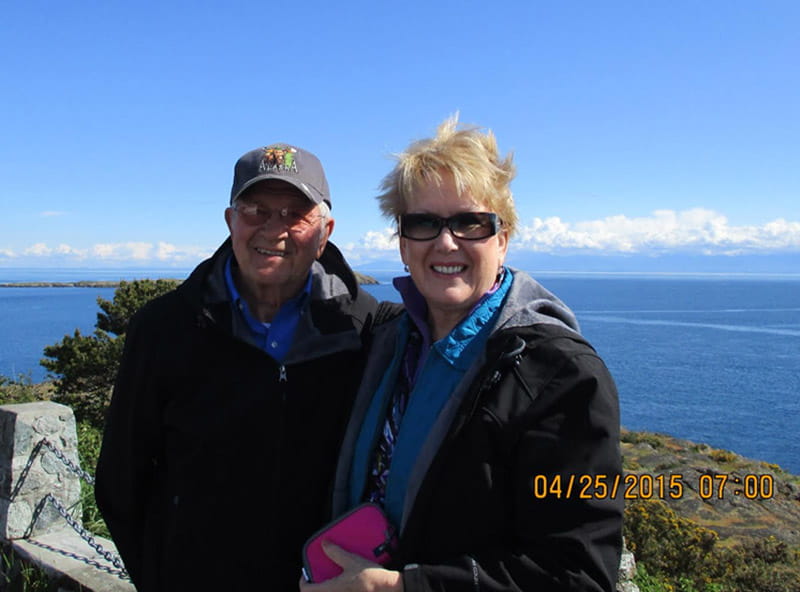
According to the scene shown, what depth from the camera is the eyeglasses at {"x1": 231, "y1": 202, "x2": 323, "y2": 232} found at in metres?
2.74

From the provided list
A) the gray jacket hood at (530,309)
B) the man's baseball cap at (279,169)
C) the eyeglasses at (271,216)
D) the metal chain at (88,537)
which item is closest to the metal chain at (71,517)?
the metal chain at (88,537)

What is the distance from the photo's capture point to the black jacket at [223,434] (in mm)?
2623

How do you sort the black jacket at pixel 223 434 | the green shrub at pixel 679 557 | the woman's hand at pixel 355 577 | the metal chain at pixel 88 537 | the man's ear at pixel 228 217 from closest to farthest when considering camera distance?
the woman's hand at pixel 355 577 < the black jacket at pixel 223 434 < the man's ear at pixel 228 217 < the metal chain at pixel 88 537 < the green shrub at pixel 679 557

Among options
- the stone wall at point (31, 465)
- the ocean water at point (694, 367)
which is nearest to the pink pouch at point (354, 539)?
the stone wall at point (31, 465)

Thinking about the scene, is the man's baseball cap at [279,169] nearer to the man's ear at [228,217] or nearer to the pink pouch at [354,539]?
the man's ear at [228,217]

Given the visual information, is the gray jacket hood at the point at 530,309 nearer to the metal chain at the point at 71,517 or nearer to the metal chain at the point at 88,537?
the metal chain at the point at 88,537

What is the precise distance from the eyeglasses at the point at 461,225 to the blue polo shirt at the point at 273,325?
0.83 m

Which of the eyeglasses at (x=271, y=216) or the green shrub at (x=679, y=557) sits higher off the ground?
the eyeglasses at (x=271, y=216)

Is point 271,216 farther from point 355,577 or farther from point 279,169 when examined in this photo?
point 355,577

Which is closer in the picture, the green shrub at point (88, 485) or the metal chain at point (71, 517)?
the metal chain at point (71, 517)

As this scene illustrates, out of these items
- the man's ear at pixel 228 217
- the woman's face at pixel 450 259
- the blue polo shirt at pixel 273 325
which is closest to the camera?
the woman's face at pixel 450 259

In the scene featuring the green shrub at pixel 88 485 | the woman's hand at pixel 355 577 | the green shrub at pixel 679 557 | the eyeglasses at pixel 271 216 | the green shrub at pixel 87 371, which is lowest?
the green shrub at pixel 679 557

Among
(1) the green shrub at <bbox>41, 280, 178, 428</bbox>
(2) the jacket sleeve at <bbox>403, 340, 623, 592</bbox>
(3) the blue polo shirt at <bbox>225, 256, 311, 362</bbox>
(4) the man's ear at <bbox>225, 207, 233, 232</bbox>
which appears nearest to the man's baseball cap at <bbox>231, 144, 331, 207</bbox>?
(4) the man's ear at <bbox>225, 207, 233, 232</bbox>

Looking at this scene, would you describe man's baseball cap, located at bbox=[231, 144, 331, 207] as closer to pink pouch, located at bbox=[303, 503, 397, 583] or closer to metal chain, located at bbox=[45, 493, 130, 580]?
pink pouch, located at bbox=[303, 503, 397, 583]
